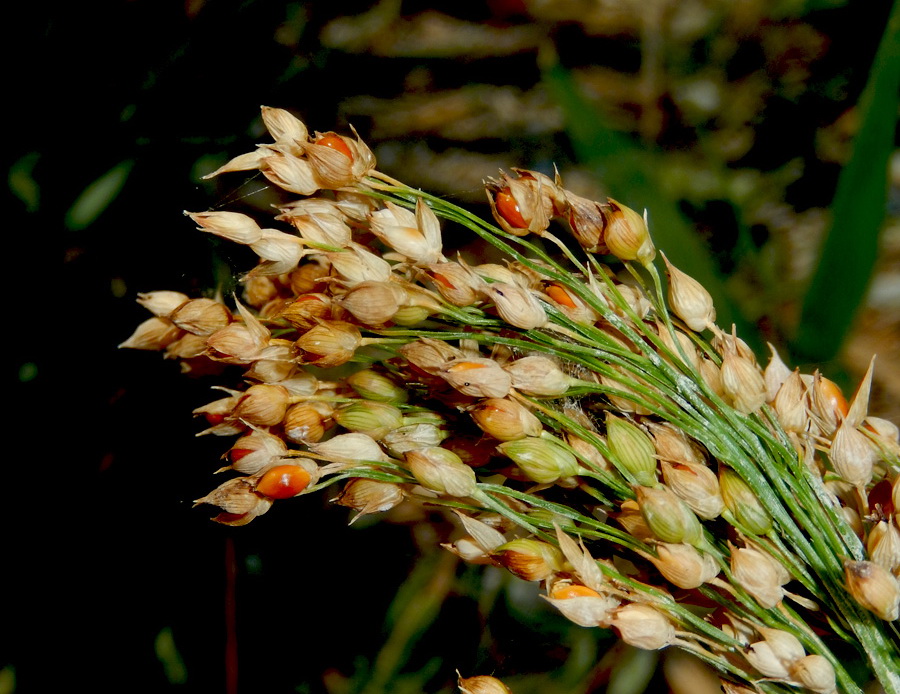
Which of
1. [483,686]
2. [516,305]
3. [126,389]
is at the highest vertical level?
[516,305]

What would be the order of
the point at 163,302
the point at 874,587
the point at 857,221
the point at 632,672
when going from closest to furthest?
the point at 874,587, the point at 163,302, the point at 857,221, the point at 632,672

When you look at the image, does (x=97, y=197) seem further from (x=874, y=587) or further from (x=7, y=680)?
(x=874, y=587)

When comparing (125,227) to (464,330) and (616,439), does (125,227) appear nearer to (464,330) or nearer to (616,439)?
(464,330)

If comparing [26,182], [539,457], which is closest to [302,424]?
[539,457]

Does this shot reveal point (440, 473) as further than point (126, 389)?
No

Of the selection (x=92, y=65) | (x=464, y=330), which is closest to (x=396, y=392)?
(x=464, y=330)

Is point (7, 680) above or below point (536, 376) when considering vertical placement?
below

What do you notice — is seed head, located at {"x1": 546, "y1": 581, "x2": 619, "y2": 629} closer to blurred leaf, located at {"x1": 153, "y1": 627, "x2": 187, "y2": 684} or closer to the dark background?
the dark background

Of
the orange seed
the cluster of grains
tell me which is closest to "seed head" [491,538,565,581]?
the cluster of grains
